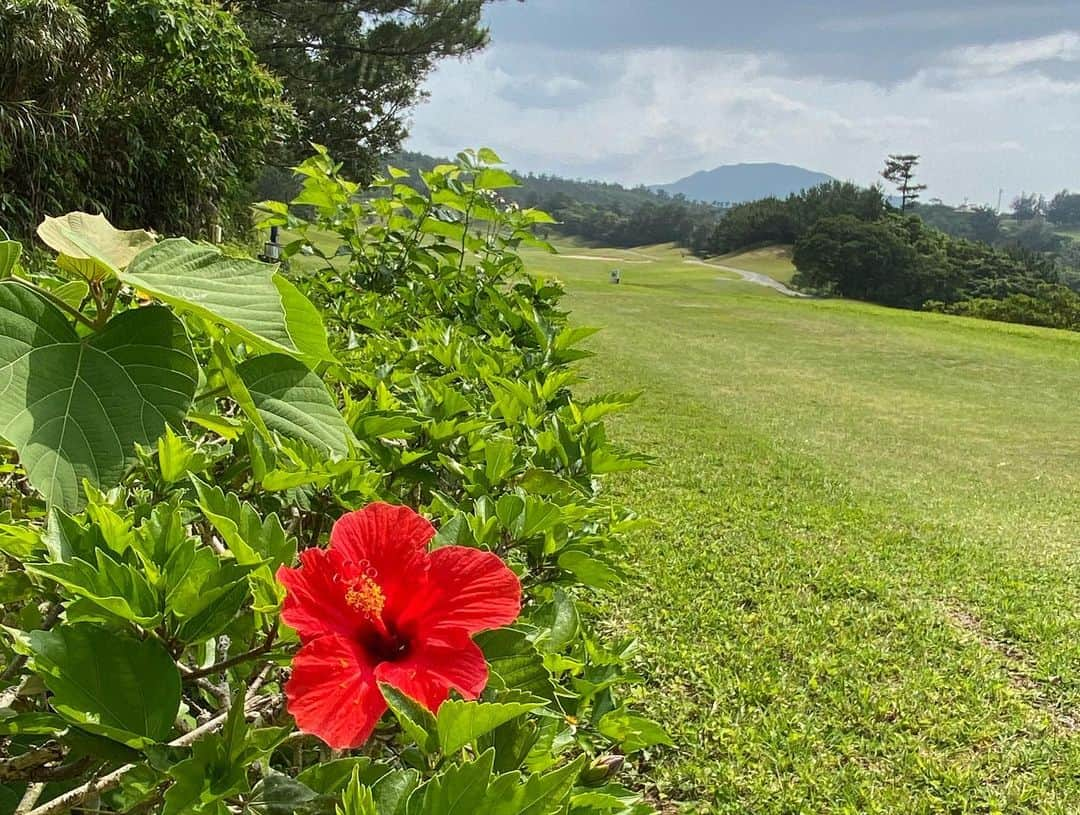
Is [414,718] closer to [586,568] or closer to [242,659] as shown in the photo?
[242,659]

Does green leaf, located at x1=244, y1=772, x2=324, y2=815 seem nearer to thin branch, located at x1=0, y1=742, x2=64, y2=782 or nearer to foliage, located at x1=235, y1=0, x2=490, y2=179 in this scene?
thin branch, located at x1=0, y1=742, x2=64, y2=782

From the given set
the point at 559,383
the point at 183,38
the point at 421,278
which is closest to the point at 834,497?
the point at 421,278

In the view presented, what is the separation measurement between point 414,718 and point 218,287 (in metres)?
0.21

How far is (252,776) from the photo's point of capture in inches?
16.3

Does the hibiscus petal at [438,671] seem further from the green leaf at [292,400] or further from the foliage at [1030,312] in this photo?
the foliage at [1030,312]

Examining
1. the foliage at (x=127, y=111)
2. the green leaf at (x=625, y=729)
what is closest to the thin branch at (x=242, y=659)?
the green leaf at (x=625, y=729)

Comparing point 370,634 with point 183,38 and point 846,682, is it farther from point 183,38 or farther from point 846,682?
point 183,38

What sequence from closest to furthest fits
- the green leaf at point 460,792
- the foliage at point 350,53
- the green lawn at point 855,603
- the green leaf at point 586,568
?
the green leaf at point 460,792, the green leaf at point 586,568, the green lawn at point 855,603, the foliage at point 350,53

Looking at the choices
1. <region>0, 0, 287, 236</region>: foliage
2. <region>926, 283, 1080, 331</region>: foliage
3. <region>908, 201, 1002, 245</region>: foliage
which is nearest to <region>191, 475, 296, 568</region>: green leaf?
<region>0, 0, 287, 236</region>: foliage

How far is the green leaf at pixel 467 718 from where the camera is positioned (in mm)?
322

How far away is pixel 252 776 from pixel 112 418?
0.20 meters

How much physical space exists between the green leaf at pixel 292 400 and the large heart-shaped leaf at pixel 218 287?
0.10 meters

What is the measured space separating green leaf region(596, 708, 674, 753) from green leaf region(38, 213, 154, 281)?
0.55 metres

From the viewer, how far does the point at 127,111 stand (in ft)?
21.7
